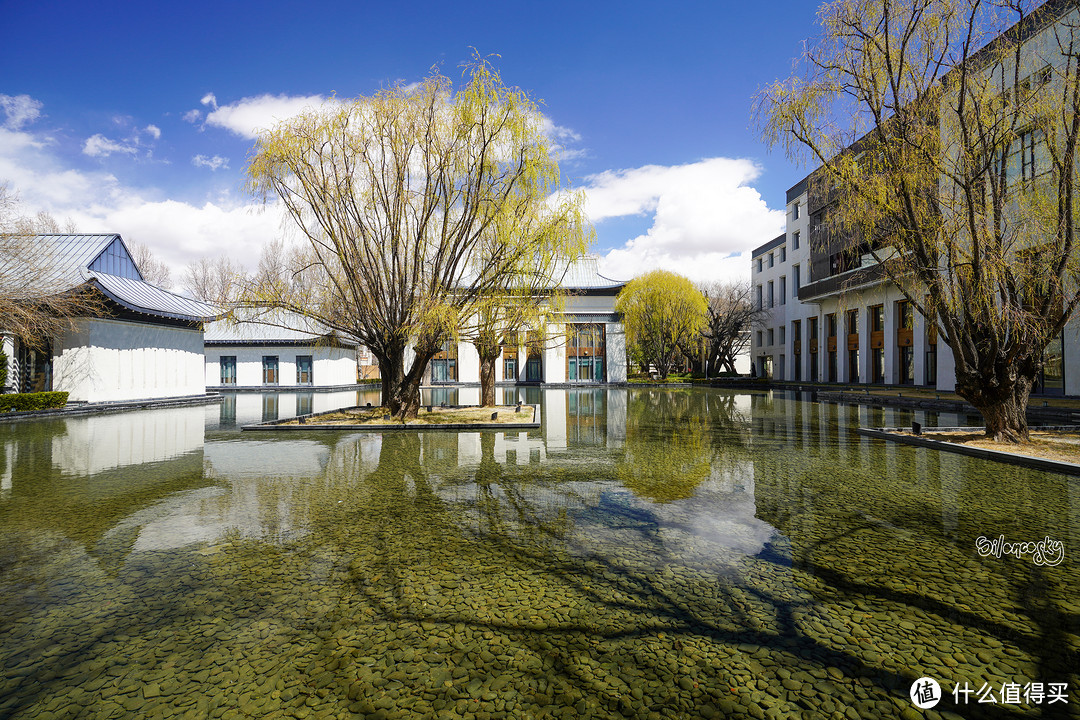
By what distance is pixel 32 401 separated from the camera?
17922mm

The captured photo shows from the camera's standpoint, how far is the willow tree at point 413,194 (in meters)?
14.1

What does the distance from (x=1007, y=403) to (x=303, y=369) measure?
3795cm

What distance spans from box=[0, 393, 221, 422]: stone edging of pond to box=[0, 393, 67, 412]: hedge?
1.07 feet

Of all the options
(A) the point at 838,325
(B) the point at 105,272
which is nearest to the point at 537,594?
(B) the point at 105,272

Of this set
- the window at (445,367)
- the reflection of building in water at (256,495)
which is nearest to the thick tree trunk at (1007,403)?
the reflection of building in water at (256,495)

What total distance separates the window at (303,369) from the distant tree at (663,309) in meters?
23.4

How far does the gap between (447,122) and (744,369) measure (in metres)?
57.9

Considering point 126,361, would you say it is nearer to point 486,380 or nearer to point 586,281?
point 486,380

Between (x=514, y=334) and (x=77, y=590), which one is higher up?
(x=514, y=334)

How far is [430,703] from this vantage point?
8.82ft

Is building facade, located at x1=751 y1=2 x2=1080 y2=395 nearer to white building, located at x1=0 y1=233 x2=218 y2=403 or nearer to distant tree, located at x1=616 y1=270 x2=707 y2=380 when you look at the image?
distant tree, located at x1=616 y1=270 x2=707 y2=380

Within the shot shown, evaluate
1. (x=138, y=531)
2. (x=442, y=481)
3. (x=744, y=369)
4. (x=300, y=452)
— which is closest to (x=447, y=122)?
(x=300, y=452)

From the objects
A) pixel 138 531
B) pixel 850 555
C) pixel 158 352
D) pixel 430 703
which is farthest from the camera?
pixel 158 352

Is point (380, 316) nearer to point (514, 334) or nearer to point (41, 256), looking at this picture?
point (514, 334)
